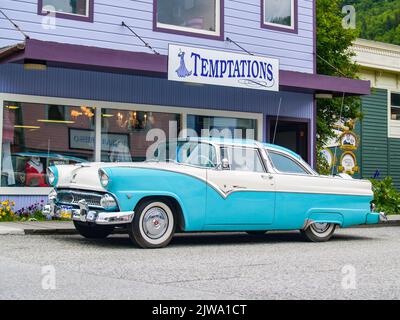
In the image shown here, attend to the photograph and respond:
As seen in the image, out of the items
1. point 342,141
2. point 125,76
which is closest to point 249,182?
point 125,76

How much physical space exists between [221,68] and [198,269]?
299 inches

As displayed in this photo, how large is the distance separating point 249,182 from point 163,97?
5.57 m

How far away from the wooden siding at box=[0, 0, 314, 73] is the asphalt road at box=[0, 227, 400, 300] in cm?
481

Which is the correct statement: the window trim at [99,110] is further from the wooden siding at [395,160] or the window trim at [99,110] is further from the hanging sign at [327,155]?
the wooden siding at [395,160]

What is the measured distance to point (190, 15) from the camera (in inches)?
633

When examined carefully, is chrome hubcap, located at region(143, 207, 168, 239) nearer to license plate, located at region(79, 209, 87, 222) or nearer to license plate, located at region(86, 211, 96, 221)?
license plate, located at region(86, 211, 96, 221)

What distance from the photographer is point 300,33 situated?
17.8 meters

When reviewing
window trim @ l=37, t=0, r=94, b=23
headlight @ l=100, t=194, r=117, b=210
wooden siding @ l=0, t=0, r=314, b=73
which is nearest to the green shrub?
wooden siding @ l=0, t=0, r=314, b=73

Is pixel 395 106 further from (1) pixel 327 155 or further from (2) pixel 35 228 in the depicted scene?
(2) pixel 35 228

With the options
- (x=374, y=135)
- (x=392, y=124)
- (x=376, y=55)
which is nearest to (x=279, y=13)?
(x=376, y=55)

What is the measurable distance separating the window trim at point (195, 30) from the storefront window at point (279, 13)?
1.40 metres

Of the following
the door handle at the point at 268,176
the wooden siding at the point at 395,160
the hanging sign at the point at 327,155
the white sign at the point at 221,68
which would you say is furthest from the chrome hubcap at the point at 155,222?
the wooden siding at the point at 395,160

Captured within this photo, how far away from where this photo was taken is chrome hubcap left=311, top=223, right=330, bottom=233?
11484 millimetres
